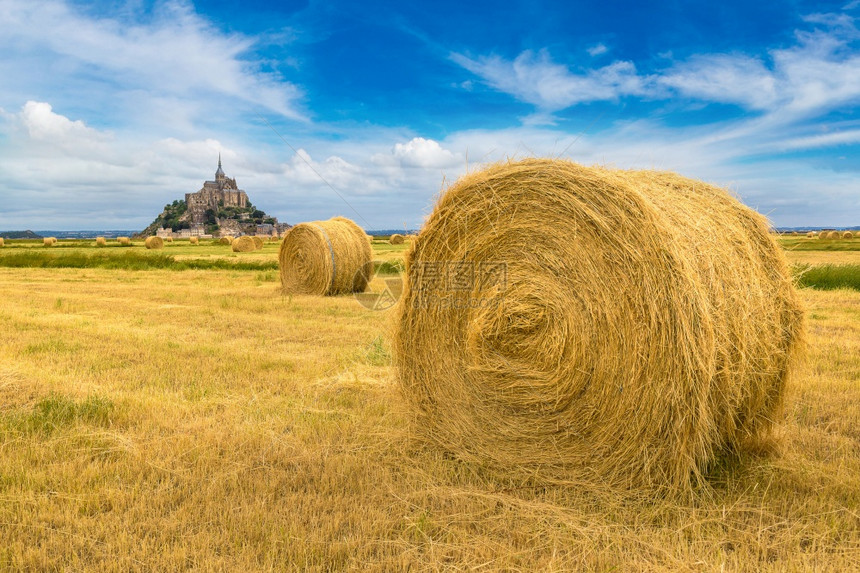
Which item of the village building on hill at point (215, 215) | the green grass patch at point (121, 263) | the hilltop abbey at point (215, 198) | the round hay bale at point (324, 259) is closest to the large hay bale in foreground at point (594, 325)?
the round hay bale at point (324, 259)

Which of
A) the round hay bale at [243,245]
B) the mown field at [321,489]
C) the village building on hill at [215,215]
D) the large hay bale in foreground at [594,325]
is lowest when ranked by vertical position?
the mown field at [321,489]

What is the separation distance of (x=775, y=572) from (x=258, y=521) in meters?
2.97

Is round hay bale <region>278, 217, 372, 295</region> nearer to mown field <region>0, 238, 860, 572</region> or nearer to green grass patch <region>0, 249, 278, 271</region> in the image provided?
mown field <region>0, 238, 860, 572</region>

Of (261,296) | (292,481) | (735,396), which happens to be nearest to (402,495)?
(292,481)

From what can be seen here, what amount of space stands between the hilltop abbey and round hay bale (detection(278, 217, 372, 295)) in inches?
6117

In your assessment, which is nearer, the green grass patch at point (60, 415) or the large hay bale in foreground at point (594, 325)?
the large hay bale in foreground at point (594, 325)

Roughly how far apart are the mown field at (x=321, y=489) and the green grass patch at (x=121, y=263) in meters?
17.0

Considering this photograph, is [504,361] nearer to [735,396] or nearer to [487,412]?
[487,412]

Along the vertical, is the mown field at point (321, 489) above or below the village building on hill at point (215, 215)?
below

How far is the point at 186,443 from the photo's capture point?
4.93 m

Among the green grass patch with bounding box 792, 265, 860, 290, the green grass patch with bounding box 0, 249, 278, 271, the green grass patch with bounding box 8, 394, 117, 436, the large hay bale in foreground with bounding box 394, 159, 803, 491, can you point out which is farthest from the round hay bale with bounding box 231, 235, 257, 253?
the large hay bale in foreground with bounding box 394, 159, 803, 491

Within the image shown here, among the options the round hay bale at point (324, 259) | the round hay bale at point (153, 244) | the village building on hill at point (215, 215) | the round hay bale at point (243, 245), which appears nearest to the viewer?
the round hay bale at point (324, 259)

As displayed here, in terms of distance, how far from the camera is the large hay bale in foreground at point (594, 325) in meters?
4.05

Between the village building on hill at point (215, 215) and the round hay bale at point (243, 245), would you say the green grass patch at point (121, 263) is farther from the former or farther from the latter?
the village building on hill at point (215, 215)
